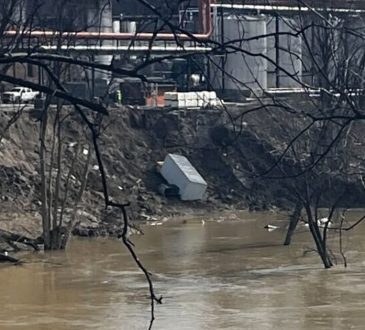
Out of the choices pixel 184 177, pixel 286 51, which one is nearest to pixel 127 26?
pixel 184 177

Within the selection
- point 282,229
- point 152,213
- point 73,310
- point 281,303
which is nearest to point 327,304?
point 281,303

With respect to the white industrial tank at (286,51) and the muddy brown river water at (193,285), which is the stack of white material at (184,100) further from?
the white industrial tank at (286,51)

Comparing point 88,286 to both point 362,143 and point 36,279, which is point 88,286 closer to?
point 36,279

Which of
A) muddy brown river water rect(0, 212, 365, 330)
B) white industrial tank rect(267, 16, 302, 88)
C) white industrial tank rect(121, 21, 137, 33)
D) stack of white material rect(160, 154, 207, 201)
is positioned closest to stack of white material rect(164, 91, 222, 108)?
stack of white material rect(160, 154, 207, 201)

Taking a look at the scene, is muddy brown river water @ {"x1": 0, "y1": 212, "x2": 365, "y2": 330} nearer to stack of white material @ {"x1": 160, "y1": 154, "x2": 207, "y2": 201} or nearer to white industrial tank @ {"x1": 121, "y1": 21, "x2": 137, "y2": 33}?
stack of white material @ {"x1": 160, "y1": 154, "x2": 207, "y2": 201}

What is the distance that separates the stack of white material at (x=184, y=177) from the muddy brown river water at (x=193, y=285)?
554 cm

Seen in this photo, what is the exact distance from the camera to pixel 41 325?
1767cm

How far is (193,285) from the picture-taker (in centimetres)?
2127

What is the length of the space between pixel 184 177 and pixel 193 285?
14.9 metres

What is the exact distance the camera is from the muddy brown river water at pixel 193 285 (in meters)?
17.7

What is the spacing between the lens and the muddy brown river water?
58.0 ft

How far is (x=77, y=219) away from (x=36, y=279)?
797cm

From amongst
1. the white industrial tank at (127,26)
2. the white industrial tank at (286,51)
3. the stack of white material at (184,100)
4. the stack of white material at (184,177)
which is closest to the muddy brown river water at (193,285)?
the stack of white material at (184,177)

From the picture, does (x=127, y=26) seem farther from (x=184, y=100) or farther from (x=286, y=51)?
(x=286, y=51)
